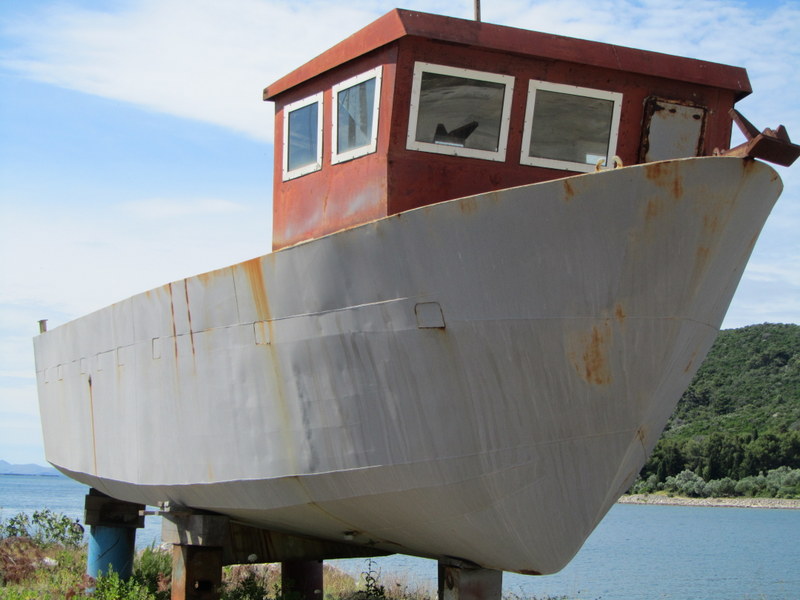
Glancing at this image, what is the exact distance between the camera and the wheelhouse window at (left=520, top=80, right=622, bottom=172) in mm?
7062

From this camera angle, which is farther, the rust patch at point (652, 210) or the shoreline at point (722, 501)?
the shoreline at point (722, 501)

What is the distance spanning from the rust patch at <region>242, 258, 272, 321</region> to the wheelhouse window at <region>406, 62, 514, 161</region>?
59.5 inches

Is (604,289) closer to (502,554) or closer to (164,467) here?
(502,554)

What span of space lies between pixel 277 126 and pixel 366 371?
9.50 feet

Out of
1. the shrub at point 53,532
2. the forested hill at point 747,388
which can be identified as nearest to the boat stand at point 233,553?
the shrub at point 53,532

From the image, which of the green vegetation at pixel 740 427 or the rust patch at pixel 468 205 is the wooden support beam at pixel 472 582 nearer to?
the rust patch at pixel 468 205

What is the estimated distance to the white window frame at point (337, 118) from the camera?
7062mm

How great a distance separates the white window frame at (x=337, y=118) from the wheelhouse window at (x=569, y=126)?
1123 millimetres

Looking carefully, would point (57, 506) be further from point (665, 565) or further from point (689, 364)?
point (689, 364)

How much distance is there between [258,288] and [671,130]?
348 cm

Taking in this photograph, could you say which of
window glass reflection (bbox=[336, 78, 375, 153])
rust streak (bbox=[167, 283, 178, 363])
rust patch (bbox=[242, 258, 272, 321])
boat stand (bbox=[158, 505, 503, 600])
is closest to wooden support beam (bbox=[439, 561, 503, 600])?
boat stand (bbox=[158, 505, 503, 600])

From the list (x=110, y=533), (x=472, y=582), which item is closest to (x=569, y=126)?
(x=472, y=582)

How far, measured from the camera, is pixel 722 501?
57.1 meters

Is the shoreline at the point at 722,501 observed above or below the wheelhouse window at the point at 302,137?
below
